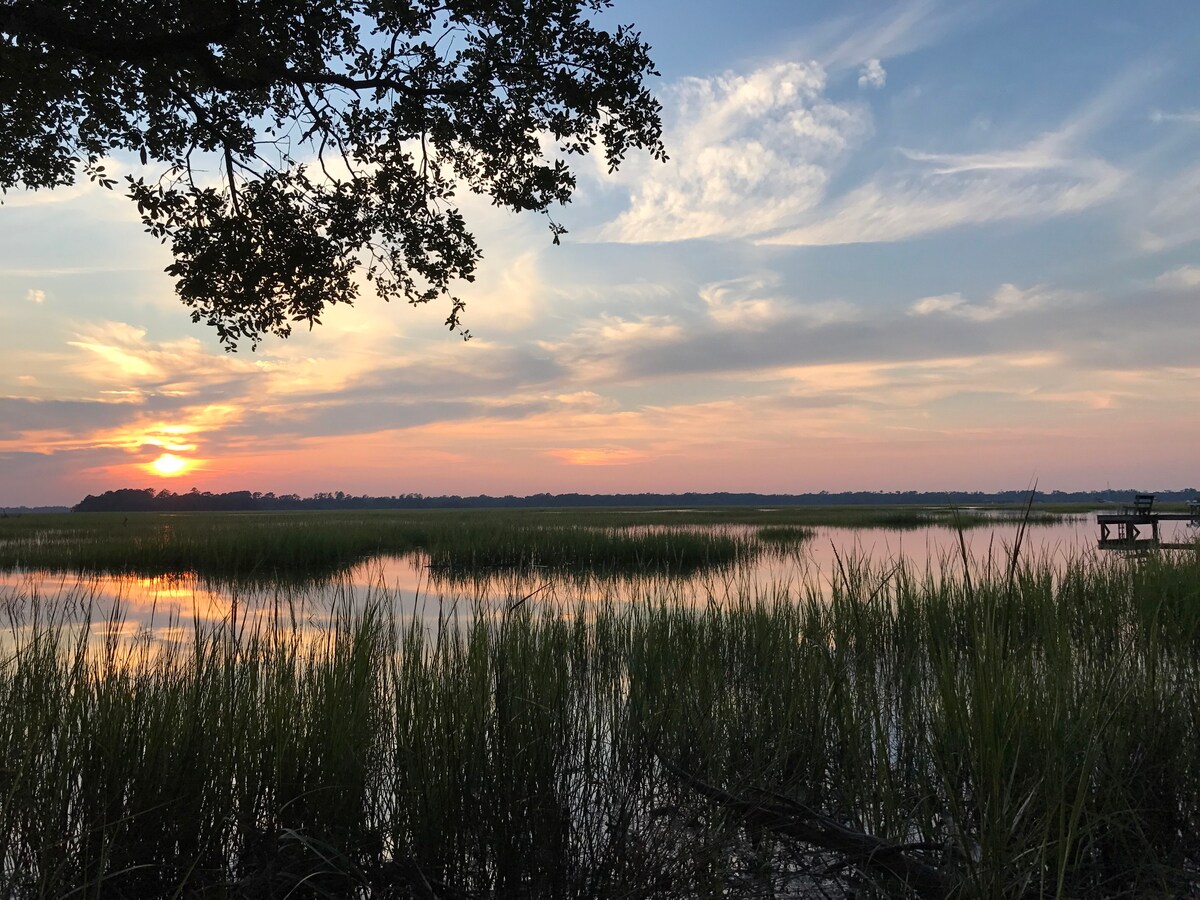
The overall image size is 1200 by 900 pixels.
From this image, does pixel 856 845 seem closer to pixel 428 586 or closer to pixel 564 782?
pixel 564 782

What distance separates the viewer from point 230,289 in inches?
388

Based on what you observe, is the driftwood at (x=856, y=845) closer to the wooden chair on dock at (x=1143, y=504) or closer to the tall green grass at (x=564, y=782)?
the tall green grass at (x=564, y=782)

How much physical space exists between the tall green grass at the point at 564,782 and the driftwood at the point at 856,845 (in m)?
0.03

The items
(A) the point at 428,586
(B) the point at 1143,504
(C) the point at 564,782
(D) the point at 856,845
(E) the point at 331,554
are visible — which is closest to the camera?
(D) the point at 856,845

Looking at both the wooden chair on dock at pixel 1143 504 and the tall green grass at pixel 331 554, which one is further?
the wooden chair on dock at pixel 1143 504

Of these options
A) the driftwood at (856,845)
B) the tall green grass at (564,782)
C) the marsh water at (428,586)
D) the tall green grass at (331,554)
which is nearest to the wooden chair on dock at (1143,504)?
the marsh water at (428,586)

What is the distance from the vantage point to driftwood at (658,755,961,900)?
113 inches

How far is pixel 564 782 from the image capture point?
419cm

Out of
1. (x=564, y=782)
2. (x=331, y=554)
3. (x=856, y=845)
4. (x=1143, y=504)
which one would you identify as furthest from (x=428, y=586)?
(x=1143, y=504)

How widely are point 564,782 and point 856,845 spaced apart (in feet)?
5.56

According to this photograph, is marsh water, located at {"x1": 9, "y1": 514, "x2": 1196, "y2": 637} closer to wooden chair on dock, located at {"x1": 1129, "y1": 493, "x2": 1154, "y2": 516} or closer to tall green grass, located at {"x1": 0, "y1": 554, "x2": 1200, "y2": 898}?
tall green grass, located at {"x1": 0, "y1": 554, "x2": 1200, "y2": 898}

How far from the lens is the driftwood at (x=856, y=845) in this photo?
9.46 ft

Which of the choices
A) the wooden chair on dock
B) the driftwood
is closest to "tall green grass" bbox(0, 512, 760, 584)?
the driftwood

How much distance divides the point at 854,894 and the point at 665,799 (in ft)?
4.82
